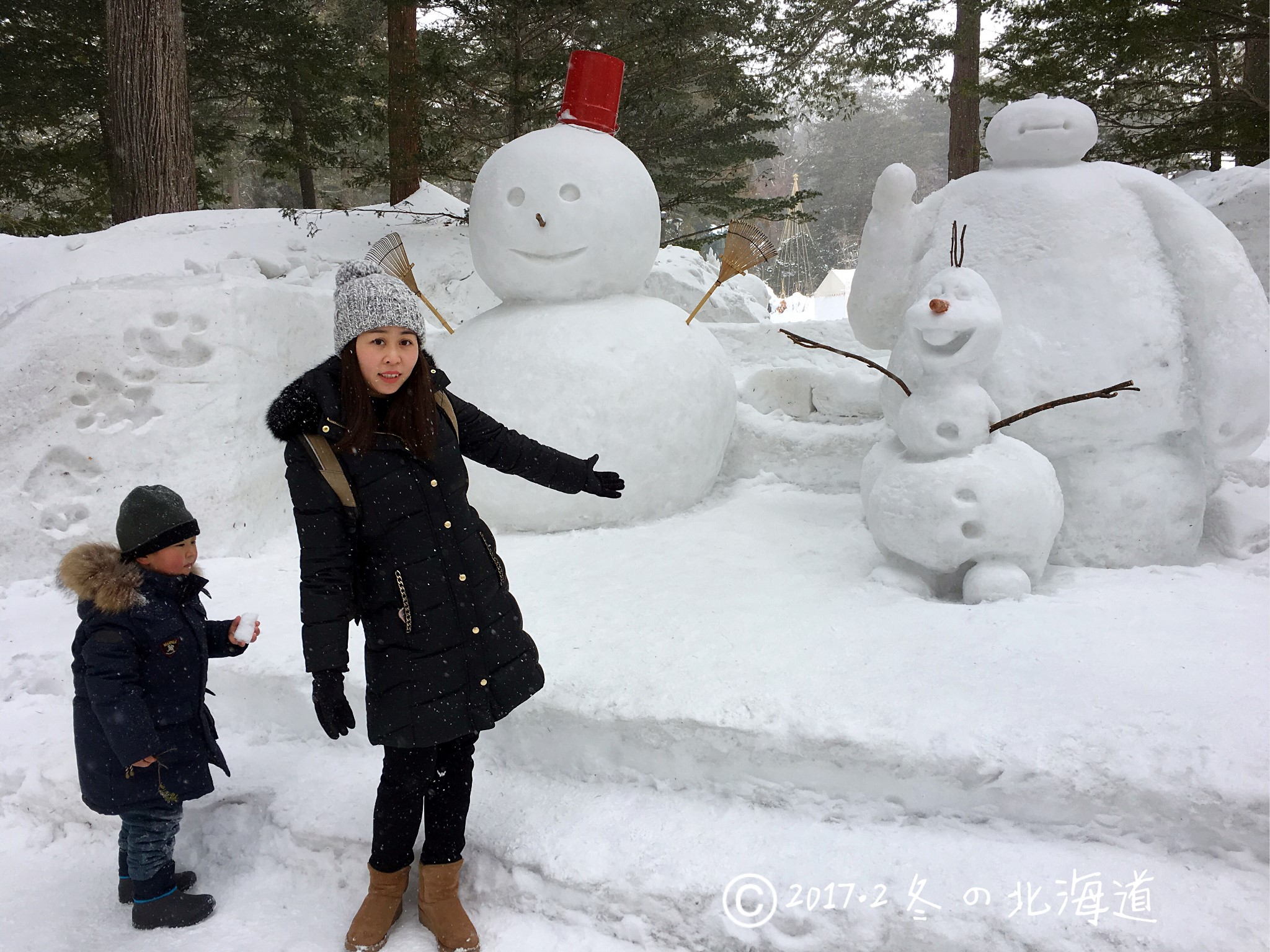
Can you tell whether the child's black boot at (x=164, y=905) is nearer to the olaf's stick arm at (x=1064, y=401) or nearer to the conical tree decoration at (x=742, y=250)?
the olaf's stick arm at (x=1064, y=401)

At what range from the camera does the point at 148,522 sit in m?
1.86

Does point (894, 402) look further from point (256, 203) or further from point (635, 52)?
point (256, 203)

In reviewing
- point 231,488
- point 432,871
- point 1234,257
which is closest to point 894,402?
point 1234,257

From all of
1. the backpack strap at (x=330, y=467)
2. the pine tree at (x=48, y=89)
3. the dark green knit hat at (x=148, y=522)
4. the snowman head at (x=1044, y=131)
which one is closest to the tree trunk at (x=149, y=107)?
the pine tree at (x=48, y=89)

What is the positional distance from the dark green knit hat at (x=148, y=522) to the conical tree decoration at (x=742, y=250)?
8.27ft

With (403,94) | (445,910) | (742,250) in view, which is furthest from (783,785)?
(403,94)

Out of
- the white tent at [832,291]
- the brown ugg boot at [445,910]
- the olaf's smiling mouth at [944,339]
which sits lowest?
the brown ugg boot at [445,910]

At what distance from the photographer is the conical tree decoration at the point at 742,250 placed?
388cm

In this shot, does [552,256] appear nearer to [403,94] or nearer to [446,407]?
[446,407]

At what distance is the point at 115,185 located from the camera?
5918 millimetres

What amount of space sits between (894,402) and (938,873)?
1733 millimetres

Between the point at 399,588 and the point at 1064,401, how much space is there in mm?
2164

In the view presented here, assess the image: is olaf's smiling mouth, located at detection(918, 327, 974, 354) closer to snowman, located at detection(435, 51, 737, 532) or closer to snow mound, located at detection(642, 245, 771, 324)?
snowman, located at detection(435, 51, 737, 532)

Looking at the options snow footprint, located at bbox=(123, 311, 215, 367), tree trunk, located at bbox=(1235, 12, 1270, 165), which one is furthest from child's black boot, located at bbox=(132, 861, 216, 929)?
tree trunk, located at bbox=(1235, 12, 1270, 165)
